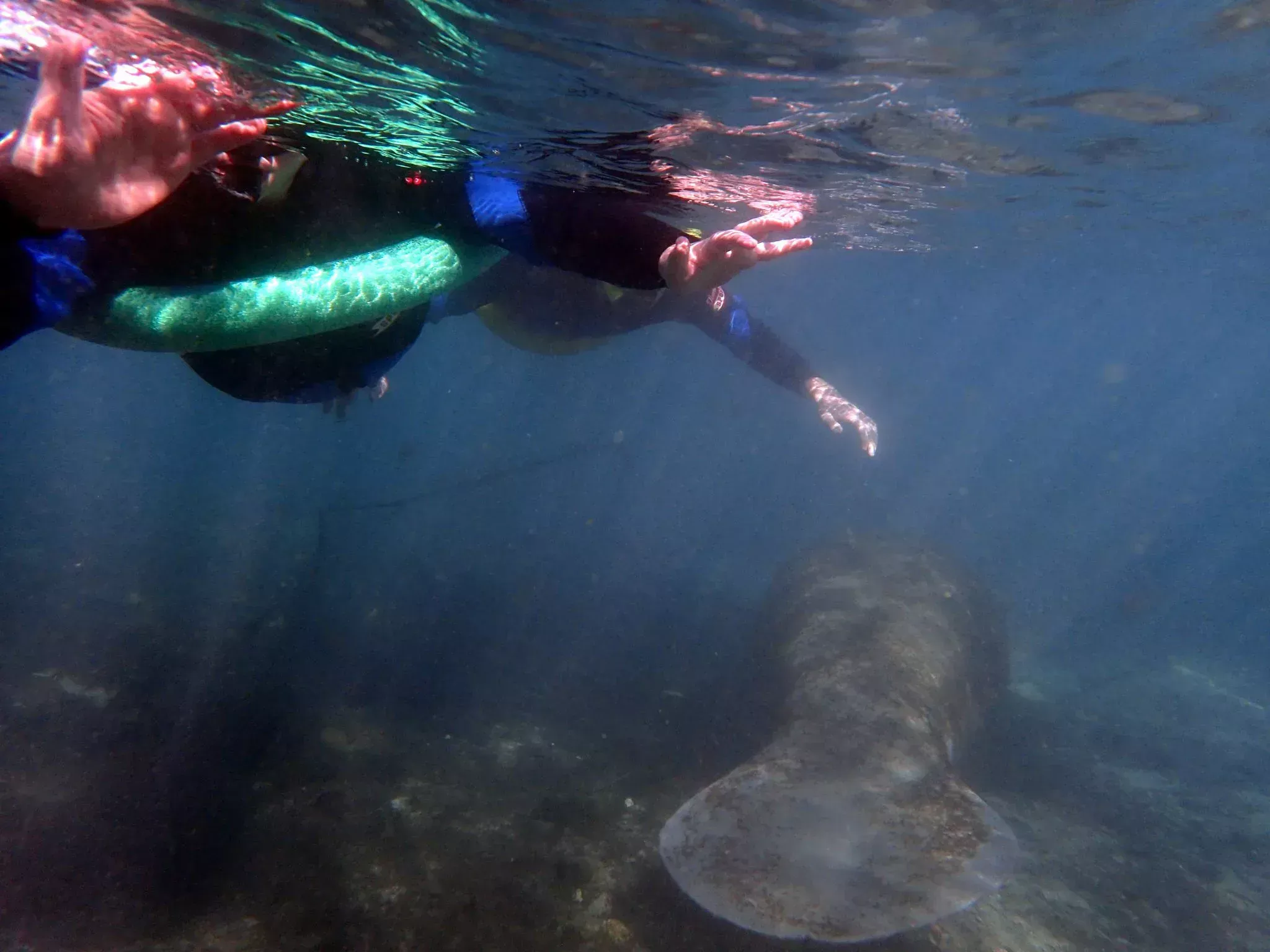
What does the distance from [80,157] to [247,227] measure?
1274 mm

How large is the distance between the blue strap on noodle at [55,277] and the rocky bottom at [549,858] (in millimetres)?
4892

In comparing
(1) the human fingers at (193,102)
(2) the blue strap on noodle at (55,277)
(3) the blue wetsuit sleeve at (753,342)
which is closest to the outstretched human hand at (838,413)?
(3) the blue wetsuit sleeve at (753,342)

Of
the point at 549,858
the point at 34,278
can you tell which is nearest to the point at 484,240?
the point at 34,278

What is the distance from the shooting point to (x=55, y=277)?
2484mm

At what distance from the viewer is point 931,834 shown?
230 inches

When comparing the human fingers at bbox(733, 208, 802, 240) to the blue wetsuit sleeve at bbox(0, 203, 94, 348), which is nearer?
the blue wetsuit sleeve at bbox(0, 203, 94, 348)

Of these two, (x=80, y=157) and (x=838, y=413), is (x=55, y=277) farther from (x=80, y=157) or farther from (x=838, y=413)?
(x=838, y=413)

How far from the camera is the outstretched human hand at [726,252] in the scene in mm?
2893

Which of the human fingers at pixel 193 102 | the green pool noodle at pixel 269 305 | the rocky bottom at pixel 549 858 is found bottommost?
the rocky bottom at pixel 549 858

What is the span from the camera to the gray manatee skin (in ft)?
16.7

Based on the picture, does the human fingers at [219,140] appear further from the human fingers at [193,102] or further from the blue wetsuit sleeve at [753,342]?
the blue wetsuit sleeve at [753,342]

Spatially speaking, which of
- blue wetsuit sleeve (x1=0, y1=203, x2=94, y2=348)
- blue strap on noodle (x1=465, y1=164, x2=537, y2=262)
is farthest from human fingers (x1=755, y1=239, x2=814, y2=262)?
blue wetsuit sleeve (x1=0, y1=203, x2=94, y2=348)

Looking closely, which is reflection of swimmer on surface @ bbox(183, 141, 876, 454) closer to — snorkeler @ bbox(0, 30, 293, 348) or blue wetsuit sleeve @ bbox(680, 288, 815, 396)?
snorkeler @ bbox(0, 30, 293, 348)

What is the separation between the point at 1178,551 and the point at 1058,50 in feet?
181
